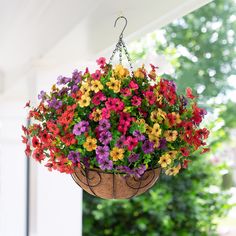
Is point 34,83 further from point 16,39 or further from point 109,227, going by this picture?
point 109,227

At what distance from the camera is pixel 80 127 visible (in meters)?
1.14

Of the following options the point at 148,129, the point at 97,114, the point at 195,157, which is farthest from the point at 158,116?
the point at 195,157

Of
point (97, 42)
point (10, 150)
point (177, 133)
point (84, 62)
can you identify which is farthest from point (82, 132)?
point (10, 150)

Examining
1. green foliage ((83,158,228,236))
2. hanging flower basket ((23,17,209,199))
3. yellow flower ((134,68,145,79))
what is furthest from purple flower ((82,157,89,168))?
green foliage ((83,158,228,236))

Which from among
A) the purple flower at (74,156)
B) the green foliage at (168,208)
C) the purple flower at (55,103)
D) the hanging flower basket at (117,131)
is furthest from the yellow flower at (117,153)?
the green foliage at (168,208)

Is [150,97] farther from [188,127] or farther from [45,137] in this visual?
[45,137]

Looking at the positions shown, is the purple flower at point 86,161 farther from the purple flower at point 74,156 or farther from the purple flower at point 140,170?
the purple flower at point 140,170

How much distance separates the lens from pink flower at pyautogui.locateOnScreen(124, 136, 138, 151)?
3.60ft

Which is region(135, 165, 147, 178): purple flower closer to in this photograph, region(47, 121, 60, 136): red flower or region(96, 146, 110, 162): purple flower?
region(96, 146, 110, 162): purple flower

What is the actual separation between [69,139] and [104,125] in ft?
0.32

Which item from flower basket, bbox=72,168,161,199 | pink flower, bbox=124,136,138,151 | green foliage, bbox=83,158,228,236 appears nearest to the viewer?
pink flower, bbox=124,136,138,151

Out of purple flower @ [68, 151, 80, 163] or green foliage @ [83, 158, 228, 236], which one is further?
green foliage @ [83, 158, 228, 236]

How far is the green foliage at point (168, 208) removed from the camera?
158 inches

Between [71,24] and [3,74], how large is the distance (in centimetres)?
137
